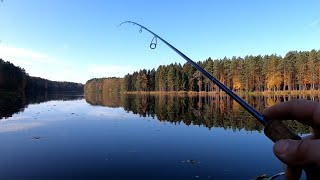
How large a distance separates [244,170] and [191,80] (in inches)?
5961

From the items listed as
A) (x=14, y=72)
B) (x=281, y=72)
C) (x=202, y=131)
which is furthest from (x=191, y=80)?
(x=202, y=131)

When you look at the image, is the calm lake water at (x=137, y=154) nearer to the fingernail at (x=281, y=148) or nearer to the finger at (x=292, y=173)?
the finger at (x=292, y=173)

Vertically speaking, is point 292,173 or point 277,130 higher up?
point 277,130

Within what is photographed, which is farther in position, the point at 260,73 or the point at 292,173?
the point at 260,73

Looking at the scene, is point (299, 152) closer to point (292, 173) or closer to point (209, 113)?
point (292, 173)

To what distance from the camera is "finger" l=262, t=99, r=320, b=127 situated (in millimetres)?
1775

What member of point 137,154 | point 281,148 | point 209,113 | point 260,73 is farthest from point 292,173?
point 260,73

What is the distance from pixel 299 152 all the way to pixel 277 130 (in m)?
0.49

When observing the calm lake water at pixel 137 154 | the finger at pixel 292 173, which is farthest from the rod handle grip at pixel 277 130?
the calm lake water at pixel 137 154

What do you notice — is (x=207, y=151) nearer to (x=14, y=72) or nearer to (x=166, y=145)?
(x=166, y=145)

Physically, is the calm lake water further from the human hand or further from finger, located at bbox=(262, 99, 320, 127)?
the human hand

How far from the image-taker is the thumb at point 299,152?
149cm

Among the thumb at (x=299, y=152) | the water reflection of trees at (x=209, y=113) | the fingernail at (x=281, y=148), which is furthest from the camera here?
the water reflection of trees at (x=209, y=113)

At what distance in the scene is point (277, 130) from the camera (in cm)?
203
